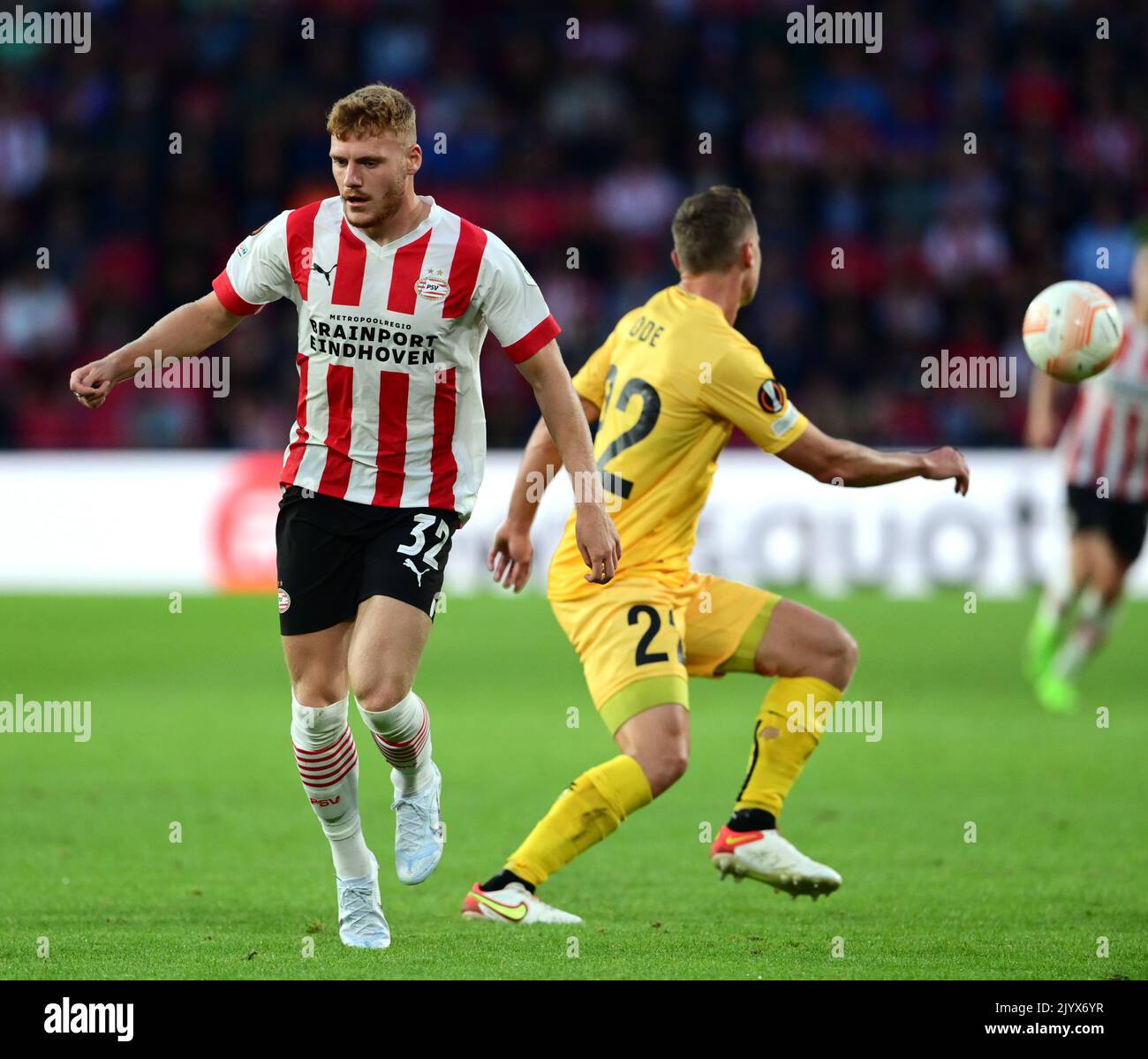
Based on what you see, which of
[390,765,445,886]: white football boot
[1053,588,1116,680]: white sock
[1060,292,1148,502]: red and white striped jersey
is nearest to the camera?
[390,765,445,886]: white football boot

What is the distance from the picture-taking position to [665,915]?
559 centimetres

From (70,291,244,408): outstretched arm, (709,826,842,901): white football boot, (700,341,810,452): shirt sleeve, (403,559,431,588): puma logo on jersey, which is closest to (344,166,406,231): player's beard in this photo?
(70,291,244,408): outstretched arm

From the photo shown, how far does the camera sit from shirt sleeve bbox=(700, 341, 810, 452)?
5.76 m

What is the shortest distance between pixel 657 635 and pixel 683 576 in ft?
1.13

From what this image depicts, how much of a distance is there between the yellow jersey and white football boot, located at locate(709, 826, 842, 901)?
2.83ft

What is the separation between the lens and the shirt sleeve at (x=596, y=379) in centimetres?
611

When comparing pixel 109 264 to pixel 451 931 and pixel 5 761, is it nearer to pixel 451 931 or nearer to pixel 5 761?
pixel 5 761

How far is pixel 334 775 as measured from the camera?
5145mm

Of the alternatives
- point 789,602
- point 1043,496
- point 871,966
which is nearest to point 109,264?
point 1043,496

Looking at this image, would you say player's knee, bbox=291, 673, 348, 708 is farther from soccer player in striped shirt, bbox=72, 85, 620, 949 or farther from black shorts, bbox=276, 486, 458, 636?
black shorts, bbox=276, 486, 458, 636

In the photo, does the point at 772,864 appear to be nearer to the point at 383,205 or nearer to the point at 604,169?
the point at 383,205

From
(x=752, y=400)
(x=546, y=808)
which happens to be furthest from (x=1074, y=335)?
(x=546, y=808)

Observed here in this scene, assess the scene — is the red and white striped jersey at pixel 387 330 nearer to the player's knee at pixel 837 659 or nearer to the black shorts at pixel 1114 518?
the player's knee at pixel 837 659

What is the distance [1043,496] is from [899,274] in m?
4.26
